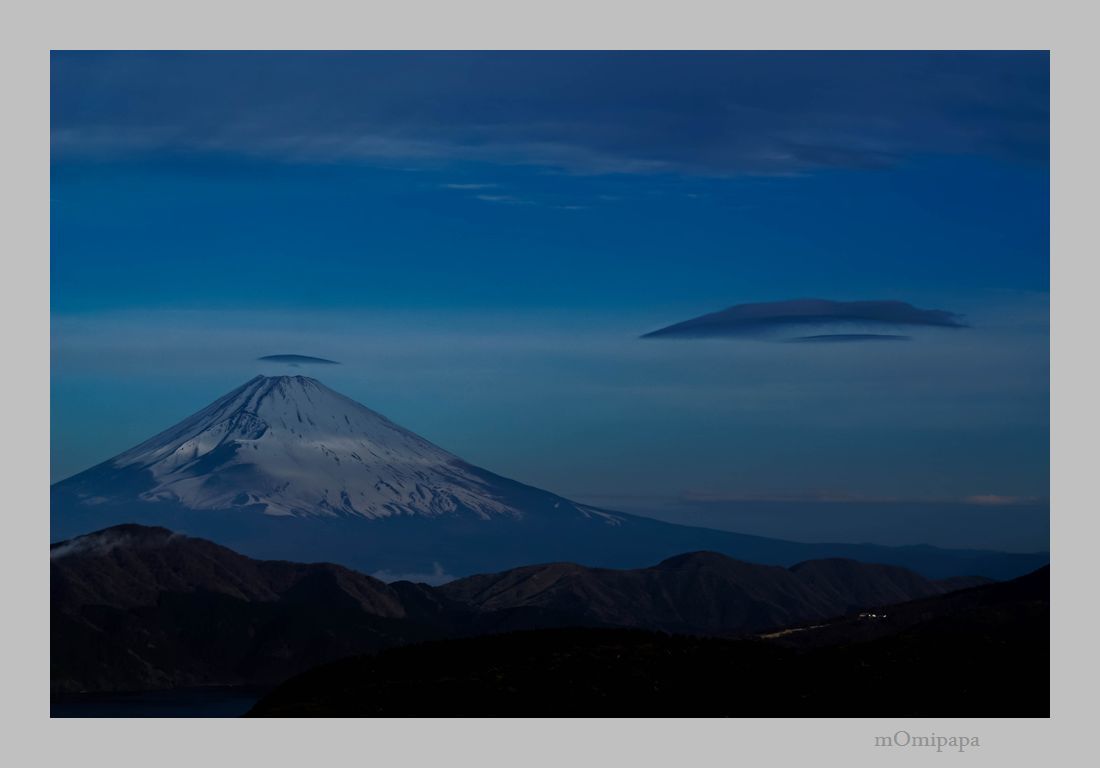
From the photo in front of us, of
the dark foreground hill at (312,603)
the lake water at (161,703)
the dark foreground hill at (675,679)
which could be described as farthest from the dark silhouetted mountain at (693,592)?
the dark foreground hill at (675,679)

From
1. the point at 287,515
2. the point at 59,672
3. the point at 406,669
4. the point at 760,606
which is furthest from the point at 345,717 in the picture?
the point at 287,515

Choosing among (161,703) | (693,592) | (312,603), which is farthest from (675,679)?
(693,592)

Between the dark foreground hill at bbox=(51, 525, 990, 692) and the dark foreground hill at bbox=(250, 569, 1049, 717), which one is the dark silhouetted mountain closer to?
the dark foreground hill at bbox=(51, 525, 990, 692)

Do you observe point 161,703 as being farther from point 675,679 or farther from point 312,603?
point 675,679

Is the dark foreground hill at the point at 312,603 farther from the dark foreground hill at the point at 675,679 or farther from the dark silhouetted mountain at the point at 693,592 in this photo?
the dark foreground hill at the point at 675,679

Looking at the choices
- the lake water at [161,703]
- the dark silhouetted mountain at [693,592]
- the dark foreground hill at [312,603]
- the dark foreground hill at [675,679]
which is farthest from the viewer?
the dark silhouetted mountain at [693,592]

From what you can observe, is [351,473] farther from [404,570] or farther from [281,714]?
[281,714]
